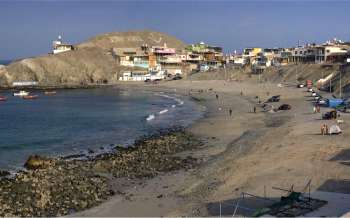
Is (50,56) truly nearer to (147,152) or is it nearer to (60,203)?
(147,152)

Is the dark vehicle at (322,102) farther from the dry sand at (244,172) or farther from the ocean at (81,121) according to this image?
the ocean at (81,121)

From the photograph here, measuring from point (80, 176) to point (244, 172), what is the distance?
8972mm

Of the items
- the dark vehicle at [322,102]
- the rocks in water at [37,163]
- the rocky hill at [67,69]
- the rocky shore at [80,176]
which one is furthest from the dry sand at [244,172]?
the rocky hill at [67,69]

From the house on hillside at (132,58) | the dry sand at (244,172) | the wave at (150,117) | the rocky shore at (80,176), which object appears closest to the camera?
the dry sand at (244,172)

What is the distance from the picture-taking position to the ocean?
130 feet

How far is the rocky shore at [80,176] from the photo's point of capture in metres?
22.6

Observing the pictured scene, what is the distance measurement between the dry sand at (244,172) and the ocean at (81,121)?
30.1 ft

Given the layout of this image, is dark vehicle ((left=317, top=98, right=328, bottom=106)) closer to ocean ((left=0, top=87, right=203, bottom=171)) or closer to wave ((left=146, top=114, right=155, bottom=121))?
ocean ((left=0, top=87, right=203, bottom=171))

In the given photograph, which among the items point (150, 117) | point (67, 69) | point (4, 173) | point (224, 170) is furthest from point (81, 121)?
point (67, 69)

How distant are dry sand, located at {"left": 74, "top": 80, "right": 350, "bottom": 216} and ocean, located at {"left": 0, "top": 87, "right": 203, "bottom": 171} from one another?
30.1 ft

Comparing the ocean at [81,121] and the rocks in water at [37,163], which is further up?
the rocks in water at [37,163]

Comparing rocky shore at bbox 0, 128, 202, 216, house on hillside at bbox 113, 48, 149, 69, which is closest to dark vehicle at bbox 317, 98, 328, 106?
rocky shore at bbox 0, 128, 202, 216

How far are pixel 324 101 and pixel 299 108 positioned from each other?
2.76 meters

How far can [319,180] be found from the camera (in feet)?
70.0
